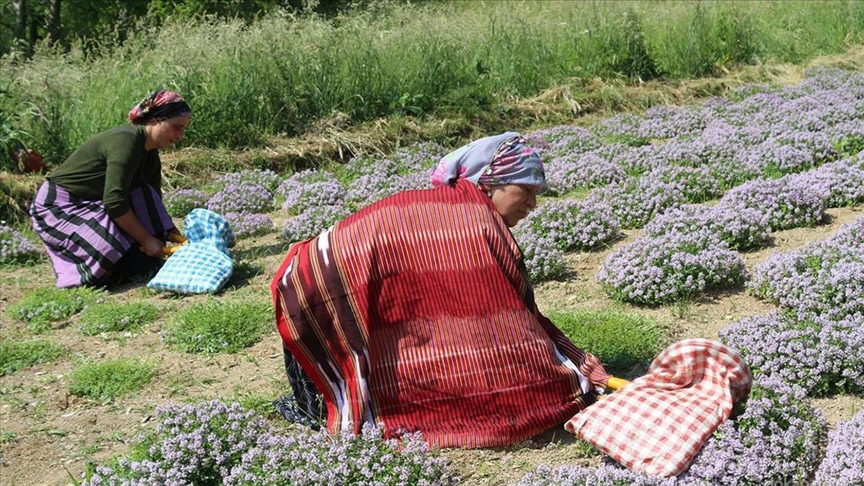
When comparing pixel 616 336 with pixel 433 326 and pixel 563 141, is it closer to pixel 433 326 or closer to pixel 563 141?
pixel 433 326

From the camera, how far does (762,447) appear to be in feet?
11.3

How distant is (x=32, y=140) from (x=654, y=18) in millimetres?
9308

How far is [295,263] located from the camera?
4.17 meters

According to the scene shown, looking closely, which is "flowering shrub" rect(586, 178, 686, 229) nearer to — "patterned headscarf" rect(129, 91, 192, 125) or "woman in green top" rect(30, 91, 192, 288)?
"patterned headscarf" rect(129, 91, 192, 125)

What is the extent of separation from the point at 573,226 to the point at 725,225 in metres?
1.07

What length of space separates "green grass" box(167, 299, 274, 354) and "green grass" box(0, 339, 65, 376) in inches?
28.2

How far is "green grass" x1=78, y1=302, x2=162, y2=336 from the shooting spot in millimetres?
6047

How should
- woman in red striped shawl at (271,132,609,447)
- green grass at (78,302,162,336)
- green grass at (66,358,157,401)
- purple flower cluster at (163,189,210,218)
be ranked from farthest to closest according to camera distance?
purple flower cluster at (163,189,210,218) → green grass at (78,302,162,336) → green grass at (66,358,157,401) → woman in red striped shawl at (271,132,609,447)

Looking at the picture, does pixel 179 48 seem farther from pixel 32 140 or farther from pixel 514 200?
pixel 514 200

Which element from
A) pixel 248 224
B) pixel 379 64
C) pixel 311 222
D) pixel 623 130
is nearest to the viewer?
pixel 311 222

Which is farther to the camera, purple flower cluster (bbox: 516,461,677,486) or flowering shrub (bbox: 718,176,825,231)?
flowering shrub (bbox: 718,176,825,231)

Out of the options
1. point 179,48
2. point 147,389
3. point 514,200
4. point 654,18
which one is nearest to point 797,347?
point 514,200

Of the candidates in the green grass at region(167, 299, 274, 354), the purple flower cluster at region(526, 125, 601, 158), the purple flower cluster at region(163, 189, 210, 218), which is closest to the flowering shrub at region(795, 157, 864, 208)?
the purple flower cluster at region(526, 125, 601, 158)

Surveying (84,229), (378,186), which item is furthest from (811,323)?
(84,229)
